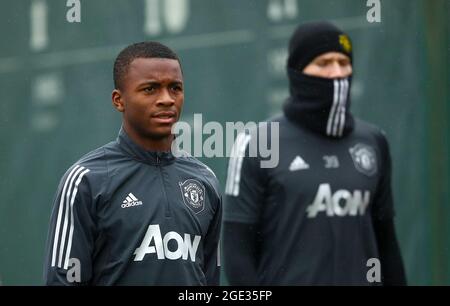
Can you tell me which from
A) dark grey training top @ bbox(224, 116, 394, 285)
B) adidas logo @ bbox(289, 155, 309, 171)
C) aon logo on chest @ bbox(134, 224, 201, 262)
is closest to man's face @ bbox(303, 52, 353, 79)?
dark grey training top @ bbox(224, 116, 394, 285)

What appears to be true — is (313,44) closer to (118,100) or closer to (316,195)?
(316,195)

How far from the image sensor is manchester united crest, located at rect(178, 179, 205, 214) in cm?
464

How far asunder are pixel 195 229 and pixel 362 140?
84cm

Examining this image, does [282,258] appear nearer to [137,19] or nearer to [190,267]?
[190,267]

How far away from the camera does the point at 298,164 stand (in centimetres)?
448

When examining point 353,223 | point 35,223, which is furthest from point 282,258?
point 35,223

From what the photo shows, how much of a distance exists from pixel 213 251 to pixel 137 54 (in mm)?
951

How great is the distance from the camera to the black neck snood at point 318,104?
15.1 feet

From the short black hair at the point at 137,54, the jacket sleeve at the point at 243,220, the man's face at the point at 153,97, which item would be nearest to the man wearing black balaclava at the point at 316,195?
the jacket sleeve at the point at 243,220

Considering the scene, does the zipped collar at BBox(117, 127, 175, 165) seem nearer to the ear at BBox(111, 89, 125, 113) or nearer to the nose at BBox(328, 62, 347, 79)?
the ear at BBox(111, 89, 125, 113)

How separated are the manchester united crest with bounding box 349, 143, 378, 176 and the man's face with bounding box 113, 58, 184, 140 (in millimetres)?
793

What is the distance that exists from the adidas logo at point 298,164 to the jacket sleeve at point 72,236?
2.82ft

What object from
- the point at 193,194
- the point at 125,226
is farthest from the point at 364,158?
the point at 125,226

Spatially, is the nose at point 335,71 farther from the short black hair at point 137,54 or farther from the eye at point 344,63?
the short black hair at point 137,54
